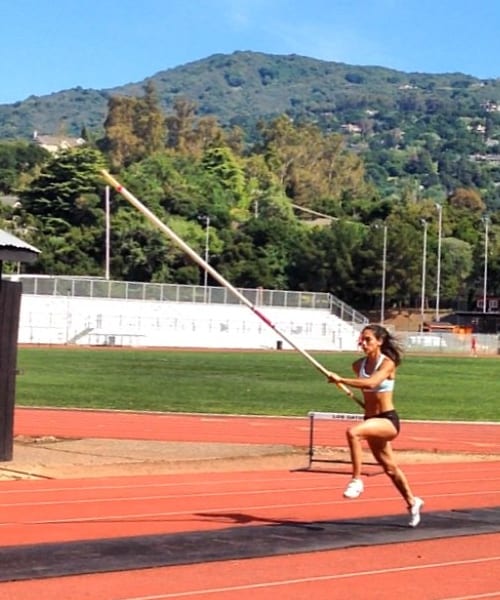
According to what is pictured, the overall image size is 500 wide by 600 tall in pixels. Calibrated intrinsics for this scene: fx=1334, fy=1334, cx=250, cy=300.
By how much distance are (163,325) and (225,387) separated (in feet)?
144

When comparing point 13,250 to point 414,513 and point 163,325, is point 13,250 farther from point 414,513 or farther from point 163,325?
point 163,325

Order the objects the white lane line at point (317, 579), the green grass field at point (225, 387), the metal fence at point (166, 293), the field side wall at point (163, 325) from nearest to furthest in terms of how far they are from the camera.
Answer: the white lane line at point (317, 579) → the green grass field at point (225, 387) → the field side wall at point (163, 325) → the metal fence at point (166, 293)

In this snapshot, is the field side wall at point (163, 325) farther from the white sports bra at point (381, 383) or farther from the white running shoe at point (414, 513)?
the white sports bra at point (381, 383)

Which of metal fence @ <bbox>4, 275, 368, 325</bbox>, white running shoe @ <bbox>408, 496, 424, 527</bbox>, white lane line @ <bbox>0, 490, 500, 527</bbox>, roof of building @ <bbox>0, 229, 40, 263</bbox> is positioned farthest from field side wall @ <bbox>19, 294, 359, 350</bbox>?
white running shoe @ <bbox>408, 496, 424, 527</bbox>

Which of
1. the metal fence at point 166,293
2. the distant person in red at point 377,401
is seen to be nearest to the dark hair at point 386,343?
the distant person in red at point 377,401

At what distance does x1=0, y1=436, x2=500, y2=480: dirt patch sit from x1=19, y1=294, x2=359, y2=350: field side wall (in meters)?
56.5

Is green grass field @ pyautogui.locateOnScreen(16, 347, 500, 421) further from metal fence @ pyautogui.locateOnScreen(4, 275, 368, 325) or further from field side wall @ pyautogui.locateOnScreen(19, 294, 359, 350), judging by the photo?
metal fence @ pyautogui.locateOnScreen(4, 275, 368, 325)

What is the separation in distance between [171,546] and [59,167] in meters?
105

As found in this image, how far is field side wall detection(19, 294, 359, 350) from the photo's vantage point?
77.2m

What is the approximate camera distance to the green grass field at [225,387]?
31.0 metres

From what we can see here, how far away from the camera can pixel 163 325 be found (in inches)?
3248

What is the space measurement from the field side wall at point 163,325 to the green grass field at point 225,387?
15.5m

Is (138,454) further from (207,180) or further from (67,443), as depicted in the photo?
(207,180)

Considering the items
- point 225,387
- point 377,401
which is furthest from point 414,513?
point 225,387
